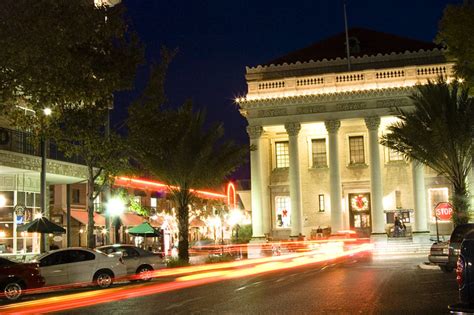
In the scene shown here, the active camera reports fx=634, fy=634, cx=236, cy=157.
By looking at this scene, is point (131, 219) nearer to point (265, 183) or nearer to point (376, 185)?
point (265, 183)

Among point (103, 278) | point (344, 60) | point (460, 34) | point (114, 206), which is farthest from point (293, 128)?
point (103, 278)

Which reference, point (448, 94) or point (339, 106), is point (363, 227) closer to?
point (339, 106)

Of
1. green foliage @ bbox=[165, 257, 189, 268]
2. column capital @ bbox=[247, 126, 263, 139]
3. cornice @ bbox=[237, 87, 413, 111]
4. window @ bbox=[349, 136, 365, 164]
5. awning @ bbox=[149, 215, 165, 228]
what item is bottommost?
green foliage @ bbox=[165, 257, 189, 268]

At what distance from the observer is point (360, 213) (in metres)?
50.7

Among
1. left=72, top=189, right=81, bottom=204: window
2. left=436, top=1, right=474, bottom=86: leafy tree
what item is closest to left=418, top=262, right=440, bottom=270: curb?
left=436, top=1, right=474, bottom=86: leafy tree

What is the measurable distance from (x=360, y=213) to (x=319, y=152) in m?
5.93

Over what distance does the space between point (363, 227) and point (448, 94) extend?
24.6 meters

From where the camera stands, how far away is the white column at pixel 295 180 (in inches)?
1849

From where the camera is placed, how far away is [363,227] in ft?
166

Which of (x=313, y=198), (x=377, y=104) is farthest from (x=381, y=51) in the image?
(x=313, y=198)

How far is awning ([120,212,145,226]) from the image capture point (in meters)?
41.6

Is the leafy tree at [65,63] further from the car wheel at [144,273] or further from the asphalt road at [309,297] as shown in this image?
the asphalt road at [309,297]

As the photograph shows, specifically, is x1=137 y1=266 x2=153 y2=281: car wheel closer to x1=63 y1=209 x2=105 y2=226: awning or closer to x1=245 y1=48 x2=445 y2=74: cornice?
x1=63 y1=209 x2=105 y2=226: awning

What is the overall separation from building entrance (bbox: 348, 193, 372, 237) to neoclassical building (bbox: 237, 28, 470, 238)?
0.26 ft
